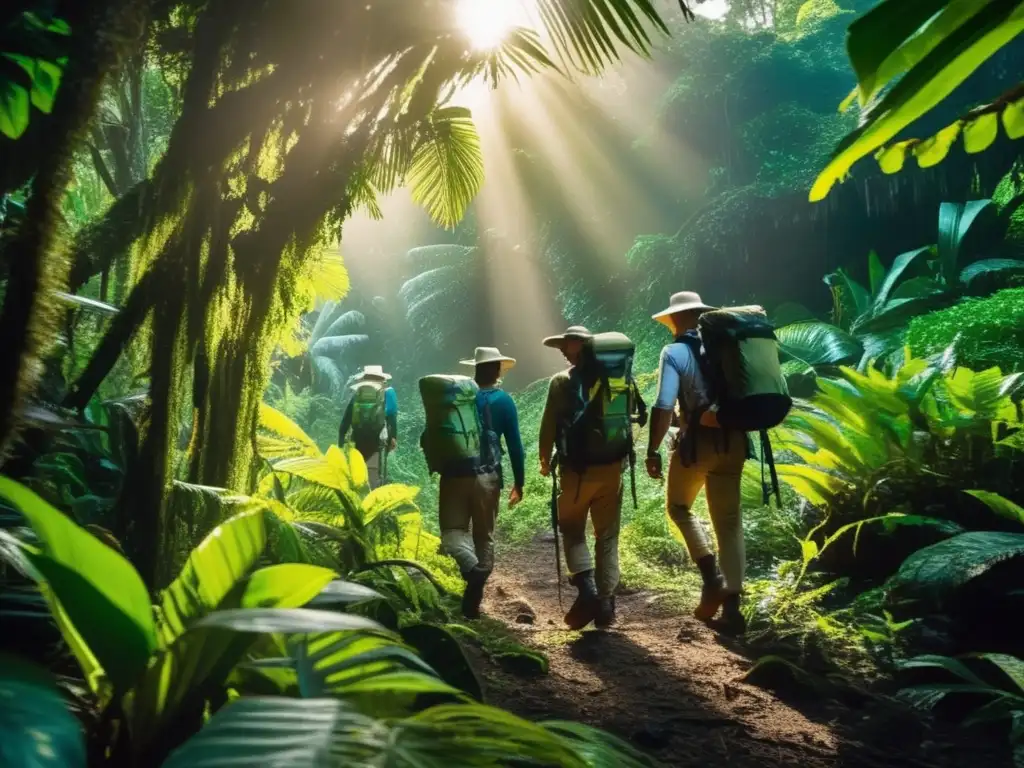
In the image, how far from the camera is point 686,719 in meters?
2.92

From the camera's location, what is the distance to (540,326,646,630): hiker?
455 centimetres

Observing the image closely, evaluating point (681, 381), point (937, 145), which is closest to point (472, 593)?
point (681, 381)

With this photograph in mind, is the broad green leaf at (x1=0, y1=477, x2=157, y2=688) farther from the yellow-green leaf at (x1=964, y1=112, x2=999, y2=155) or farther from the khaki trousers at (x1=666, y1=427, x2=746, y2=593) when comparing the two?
the khaki trousers at (x1=666, y1=427, x2=746, y2=593)

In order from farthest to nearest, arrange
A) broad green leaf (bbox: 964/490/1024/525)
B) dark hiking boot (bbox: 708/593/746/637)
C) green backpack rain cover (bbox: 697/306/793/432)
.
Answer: dark hiking boot (bbox: 708/593/746/637)
green backpack rain cover (bbox: 697/306/793/432)
broad green leaf (bbox: 964/490/1024/525)

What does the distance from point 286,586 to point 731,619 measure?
3504mm

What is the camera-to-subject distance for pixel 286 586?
1620 millimetres

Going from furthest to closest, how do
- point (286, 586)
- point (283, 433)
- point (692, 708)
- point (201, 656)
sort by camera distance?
point (283, 433), point (692, 708), point (286, 586), point (201, 656)

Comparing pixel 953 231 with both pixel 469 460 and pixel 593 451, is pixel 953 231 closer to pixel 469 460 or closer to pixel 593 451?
pixel 593 451

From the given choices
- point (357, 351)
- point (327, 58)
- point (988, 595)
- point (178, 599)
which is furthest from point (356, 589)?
point (357, 351)

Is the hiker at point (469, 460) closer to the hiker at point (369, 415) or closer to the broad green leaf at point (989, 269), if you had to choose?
the hiker at point (369, 415)

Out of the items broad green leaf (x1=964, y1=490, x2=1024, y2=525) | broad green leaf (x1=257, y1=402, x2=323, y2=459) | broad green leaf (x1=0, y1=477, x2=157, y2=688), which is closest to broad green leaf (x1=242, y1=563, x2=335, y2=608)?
broad green leaf (x1=0, y1=477, x2=157, y2=688)

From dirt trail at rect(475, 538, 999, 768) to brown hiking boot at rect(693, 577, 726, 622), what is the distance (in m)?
0.18

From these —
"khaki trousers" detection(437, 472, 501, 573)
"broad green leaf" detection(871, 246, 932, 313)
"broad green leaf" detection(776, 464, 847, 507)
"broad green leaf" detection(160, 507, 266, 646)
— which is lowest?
"khaki trousers" detection(437, 472, 501, 573)

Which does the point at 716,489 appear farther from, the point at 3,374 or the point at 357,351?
the point at 357,351
